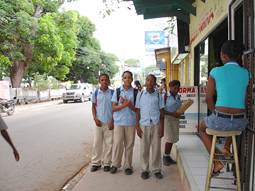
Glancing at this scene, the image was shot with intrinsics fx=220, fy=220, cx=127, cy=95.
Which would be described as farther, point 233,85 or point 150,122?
point 150,122

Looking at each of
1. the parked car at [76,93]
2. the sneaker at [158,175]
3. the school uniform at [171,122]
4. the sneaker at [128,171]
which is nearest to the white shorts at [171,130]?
the school uniform at [171,122]

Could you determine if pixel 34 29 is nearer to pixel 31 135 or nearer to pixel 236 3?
pixel 31 135

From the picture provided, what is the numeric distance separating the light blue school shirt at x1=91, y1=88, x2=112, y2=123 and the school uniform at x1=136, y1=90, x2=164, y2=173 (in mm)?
646

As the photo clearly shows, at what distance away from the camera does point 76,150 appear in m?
5.73

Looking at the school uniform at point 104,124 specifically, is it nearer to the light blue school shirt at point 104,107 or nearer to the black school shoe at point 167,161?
the light blue school shirt at point 104,107

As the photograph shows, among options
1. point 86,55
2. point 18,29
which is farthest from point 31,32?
point 86,55

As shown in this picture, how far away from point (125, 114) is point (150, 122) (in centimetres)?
48

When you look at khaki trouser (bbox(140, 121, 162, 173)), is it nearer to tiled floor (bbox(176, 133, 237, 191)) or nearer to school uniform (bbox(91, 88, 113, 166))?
tiled floor (bbox(176, 133, 237, 191))

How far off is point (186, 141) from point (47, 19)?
15.5m

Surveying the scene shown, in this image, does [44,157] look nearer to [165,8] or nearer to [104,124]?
[104,124]

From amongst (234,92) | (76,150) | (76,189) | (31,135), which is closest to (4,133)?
(76,189)

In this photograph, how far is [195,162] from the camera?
410cm

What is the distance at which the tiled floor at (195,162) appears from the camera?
314cm

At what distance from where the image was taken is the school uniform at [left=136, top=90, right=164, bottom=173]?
3713 mm
